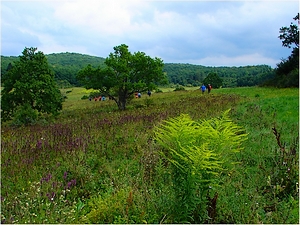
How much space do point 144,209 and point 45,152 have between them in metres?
3.38

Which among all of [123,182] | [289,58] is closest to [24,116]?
[123,182]

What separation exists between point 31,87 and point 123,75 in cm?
742

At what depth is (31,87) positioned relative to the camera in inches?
798

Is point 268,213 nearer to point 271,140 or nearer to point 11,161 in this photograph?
point 271,140

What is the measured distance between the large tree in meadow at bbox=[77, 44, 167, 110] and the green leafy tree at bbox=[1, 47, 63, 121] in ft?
13.1

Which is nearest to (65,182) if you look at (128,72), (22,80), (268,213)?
(268,213)

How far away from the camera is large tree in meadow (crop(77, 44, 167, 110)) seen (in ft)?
79.1

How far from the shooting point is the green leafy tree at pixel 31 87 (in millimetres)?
20641

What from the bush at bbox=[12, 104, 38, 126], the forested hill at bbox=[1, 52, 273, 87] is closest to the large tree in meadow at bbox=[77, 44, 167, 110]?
the bush at bbox=[12, 104, 38, 126]

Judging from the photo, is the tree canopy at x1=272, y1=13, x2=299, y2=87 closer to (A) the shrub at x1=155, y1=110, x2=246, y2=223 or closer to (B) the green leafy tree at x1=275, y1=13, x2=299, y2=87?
(B) the green leafy tree at x1=275, y1=13, x2=299, y2=87

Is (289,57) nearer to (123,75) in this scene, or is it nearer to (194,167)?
(123,75)

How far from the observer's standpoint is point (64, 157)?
5801 mm

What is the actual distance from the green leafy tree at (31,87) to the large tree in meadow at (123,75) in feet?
13.1

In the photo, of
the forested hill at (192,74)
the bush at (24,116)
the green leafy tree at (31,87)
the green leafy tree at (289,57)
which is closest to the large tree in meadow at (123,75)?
the green leafy tree at (31,87)
